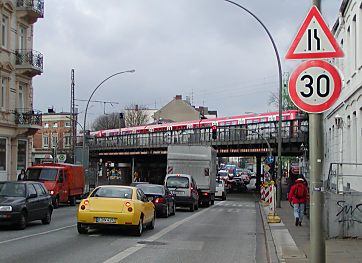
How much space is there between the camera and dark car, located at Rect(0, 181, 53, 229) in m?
16.4

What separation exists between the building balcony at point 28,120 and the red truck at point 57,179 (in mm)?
4736

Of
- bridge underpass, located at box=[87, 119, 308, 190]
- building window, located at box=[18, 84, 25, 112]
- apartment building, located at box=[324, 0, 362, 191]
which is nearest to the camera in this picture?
apartment building, located at box=[324, 0, 362, 191]

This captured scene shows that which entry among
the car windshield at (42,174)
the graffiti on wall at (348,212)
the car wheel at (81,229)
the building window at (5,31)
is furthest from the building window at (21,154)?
the graffiti on wall at (348,212)

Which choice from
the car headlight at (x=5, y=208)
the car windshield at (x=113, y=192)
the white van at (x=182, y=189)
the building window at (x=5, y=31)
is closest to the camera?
the car windshield at (x=113, y=192)

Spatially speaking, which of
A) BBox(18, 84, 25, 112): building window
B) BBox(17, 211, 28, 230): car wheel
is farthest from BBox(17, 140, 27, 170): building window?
BBox(17, 211, 28, 230): car wheel

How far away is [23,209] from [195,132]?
45024 mm

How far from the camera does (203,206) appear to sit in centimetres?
3731

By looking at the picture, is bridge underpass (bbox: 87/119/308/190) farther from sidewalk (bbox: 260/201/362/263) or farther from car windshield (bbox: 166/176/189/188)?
sidewalk (bbox: 260/201/362/263)

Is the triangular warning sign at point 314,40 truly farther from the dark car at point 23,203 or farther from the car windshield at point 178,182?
the car windshield at point 178,182

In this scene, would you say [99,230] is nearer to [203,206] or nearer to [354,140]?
[354,140]

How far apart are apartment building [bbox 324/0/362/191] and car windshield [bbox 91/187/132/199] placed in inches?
239

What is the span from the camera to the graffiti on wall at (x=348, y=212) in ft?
49.9

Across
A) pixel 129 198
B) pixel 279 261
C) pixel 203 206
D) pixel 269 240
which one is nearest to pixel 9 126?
pixel 203 206

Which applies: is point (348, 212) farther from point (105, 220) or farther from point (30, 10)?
point (30, 10)
